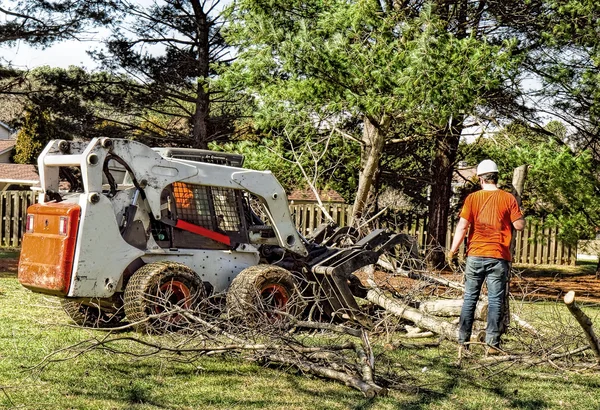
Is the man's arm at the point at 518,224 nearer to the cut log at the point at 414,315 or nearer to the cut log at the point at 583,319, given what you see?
the cut log at the point at 414,315

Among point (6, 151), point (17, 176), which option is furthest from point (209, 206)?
point (6, 151)

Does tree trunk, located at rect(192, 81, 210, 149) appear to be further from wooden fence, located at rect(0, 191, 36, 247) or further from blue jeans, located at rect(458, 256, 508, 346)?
blue jeans, located at rect(458, 256, 508, 346)

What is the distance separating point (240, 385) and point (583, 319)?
8.77 feet

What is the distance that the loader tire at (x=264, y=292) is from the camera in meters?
8.51

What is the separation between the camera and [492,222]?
851 centimetres

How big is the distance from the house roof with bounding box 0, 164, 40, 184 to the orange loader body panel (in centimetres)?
2481

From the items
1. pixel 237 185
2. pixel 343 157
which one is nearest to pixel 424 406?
pixel 237 185

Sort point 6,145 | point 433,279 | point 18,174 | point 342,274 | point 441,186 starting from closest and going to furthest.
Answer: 1. point 342,274
2. point 433,279
3. point 441,186
4. point 18,174
5. point 6,145

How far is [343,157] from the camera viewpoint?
17547 millimetres

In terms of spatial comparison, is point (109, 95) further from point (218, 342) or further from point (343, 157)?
point (218, 342)

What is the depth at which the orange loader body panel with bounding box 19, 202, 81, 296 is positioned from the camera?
27.7ft

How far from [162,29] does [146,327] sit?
18.4 metres

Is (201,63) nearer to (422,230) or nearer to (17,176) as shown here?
(422,230)

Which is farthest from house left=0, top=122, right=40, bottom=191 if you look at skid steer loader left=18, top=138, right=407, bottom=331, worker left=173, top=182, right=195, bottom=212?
worker left=173, top=182, right=195, bottom=212
